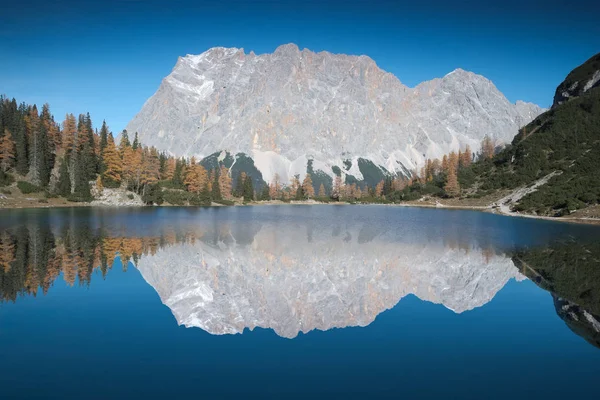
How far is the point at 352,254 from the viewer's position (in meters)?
32.6

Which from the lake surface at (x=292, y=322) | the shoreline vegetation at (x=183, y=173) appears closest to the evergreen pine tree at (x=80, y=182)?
the shoreline vegetation at (x=183, y=173)

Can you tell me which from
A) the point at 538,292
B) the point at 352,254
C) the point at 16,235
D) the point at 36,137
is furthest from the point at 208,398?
the point at 36,137

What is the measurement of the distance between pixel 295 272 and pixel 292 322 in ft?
31.0

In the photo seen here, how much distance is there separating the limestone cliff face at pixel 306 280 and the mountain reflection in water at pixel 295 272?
0.21 feet

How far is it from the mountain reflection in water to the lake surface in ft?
0.41

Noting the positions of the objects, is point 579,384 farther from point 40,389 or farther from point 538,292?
point 40,389

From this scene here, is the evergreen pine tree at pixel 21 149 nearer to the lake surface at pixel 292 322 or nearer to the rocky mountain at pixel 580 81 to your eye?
the lake surface at pixel 292 322

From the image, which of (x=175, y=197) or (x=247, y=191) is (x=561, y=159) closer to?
(x=247, y=191)

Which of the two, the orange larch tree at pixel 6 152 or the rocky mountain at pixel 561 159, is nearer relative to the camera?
the rocky mountain at pixel 561 159

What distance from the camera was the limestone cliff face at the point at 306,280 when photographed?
1731cm

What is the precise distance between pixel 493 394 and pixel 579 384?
262 centimetres

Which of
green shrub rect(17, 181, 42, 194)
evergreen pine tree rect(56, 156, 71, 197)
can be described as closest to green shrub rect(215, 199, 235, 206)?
evergreen pine tree rect(56, 156, 71, 197)

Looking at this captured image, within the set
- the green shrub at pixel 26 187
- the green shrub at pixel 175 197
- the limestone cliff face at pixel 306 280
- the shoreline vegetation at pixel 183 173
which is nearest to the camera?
the limestone cliff face at pixel 306 280

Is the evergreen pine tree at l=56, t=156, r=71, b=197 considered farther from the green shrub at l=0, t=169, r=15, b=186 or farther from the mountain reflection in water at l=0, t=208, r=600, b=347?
the mountain reflection in water at l=0, t=208, r=600, b=347
